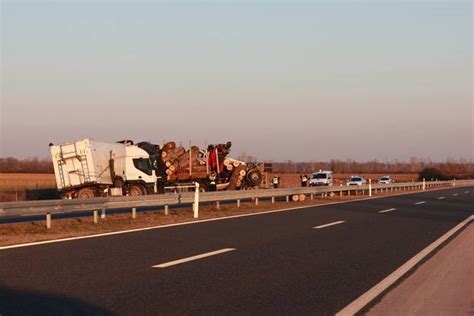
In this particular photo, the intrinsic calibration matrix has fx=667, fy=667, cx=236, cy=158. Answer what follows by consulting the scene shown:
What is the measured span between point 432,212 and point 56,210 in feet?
48.0

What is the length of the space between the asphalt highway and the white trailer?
1648 centimetres

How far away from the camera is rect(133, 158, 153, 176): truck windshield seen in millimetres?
34750

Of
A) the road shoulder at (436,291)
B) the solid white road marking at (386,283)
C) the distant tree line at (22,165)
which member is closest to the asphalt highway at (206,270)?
the solid white road marking at (386,283)

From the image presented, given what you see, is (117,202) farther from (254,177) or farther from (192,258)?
(254,177)

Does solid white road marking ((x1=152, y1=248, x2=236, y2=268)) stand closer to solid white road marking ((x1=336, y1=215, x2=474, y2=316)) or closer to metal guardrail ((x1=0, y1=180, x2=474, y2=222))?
solid white road marking ((x1=336, y1=215, x2=474, y2=316))

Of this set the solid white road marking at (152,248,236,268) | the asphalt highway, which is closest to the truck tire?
the asphalt highway

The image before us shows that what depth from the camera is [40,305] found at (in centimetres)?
755

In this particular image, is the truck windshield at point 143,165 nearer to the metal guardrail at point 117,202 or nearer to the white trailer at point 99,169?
the white trailer at point 99,169

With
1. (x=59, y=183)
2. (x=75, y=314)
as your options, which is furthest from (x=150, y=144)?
(x=75, y=314)

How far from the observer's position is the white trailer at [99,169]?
3303 cm

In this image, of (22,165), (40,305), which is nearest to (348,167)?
(22,165)

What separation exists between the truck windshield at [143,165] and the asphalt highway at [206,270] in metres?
17.5

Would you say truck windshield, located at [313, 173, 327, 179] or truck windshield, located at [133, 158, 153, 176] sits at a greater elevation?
truck windshield, located at [133, 158, 153, 176]

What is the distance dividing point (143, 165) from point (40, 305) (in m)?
27.5
